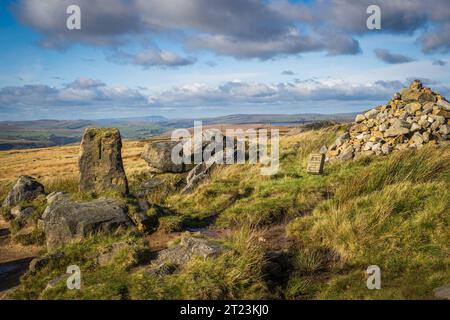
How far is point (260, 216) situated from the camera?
1243cm

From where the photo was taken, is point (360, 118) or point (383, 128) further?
point (360, 118)

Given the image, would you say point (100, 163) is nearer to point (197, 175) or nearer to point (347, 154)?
point (197, 175)

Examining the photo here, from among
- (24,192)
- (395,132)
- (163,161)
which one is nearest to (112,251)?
(24,192)

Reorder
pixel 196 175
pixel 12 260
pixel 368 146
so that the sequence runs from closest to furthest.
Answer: pixel 12 260 < pixel 196 175 < pixel 368 146

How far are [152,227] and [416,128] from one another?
43.9 ft

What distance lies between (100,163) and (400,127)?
13.4m

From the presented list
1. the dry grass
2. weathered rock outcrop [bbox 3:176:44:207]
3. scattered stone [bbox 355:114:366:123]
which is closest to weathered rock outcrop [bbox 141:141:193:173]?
weathered rock outcrop [bbox 3:176:44:207]

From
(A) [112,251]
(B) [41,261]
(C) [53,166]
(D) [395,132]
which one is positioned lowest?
(C) [53,166]

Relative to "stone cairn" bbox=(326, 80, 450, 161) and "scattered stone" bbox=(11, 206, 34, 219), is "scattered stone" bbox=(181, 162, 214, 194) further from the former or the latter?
"stone cairn" bbox=(326, 80, 450, 161)

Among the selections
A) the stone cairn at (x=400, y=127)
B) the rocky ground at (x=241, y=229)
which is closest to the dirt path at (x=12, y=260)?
the rocky ground at (x=241, y=229)

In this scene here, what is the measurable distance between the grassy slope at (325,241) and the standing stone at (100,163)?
233cm

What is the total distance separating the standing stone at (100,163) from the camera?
1506cm

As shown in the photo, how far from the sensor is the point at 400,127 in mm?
19562

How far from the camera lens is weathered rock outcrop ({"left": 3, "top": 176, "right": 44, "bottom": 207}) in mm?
17516
